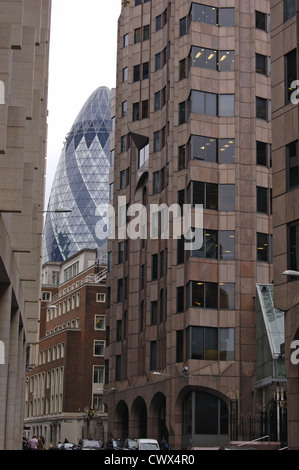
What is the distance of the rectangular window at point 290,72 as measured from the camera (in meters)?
36.9

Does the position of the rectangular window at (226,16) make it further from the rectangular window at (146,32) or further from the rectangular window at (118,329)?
the rectangular window at (118,329)

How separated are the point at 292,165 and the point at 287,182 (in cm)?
77

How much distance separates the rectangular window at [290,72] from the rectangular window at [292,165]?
6.82 feet

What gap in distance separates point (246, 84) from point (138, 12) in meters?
20.3

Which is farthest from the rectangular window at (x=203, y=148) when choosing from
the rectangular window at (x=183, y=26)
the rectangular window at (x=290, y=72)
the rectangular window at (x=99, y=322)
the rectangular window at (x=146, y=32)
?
the rectangular window at (x=99, y=322)

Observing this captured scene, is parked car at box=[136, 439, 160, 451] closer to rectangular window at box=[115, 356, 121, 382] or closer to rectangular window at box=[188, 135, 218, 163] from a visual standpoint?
rectangular window at box=[188, 135, 218, 163]

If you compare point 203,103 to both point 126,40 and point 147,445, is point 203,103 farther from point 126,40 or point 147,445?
point 147,445

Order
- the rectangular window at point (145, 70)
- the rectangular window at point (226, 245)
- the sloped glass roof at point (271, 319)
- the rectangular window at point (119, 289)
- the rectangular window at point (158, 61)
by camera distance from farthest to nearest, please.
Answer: the rectangular window at point (119, 289) → the rectangular window at point (145, 70) → the rectangular window at point (158, 61) → the rectangular window at point (226, 245) → the sloped glass roof at point (271, 319)

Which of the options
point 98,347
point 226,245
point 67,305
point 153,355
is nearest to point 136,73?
point 226,245

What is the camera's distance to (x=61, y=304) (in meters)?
126

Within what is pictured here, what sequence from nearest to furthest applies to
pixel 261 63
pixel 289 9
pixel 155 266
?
pixel 289 9 → pixel 261 63 → pixel 155 266

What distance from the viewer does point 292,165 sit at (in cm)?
3634
